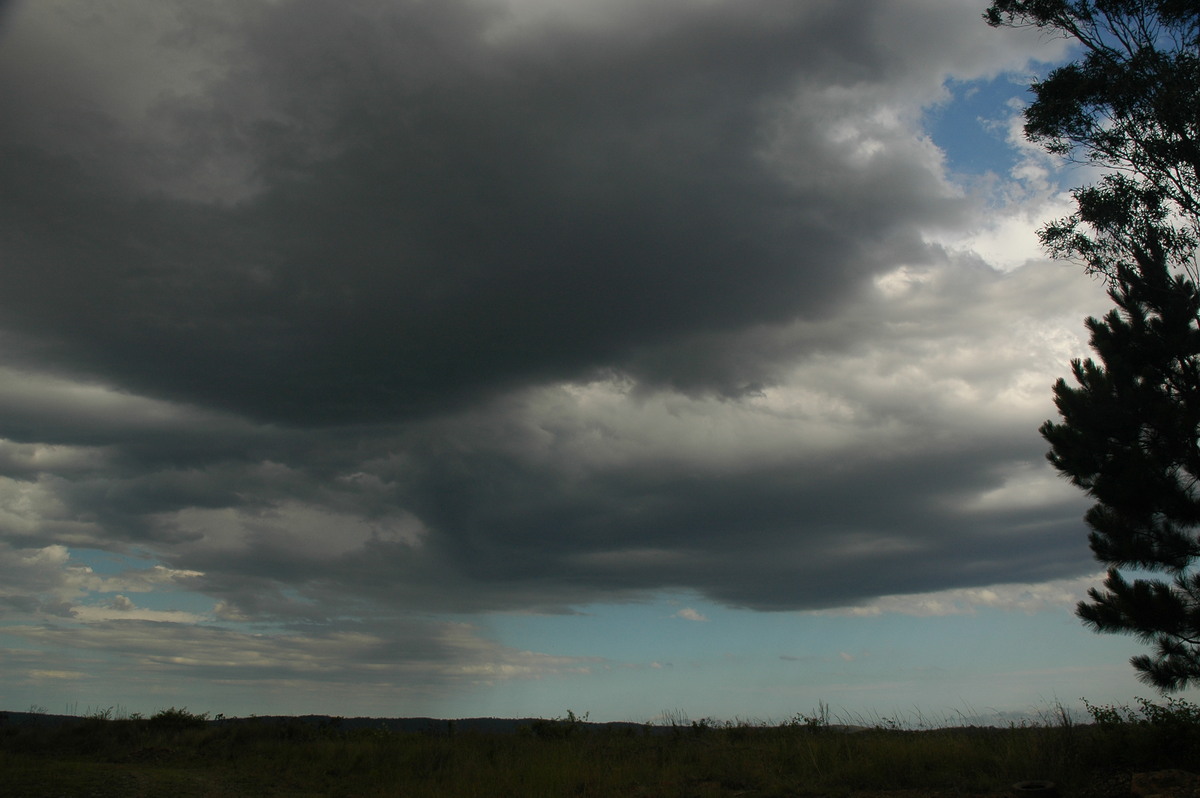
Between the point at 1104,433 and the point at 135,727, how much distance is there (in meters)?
30.3

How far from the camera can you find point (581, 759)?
19.2 metres

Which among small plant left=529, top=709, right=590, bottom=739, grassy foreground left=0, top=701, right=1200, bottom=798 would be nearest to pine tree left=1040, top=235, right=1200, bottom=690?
grassy foreground left=0, top=701, right=1200, bottom=798

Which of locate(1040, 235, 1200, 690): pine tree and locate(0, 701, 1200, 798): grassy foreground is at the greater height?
locate(1040, 235, 1200, 690): pine tree

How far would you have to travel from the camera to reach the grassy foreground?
46.2 feet

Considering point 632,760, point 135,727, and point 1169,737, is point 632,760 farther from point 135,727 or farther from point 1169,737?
point 135,727

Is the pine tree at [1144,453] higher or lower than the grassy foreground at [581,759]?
higher

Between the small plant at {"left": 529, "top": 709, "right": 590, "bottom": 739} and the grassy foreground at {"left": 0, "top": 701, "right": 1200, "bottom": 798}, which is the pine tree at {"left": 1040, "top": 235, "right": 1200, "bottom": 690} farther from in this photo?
the small plant at {"left": 529, "top": 709, "right": 590, "bottom": 739}

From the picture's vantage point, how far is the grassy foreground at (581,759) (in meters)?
14.1

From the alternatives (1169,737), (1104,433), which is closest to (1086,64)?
(1104,433)

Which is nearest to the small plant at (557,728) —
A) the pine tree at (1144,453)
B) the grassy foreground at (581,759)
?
the grassy foreground at (581,759)

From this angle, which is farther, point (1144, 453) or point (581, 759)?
point (581, 759)

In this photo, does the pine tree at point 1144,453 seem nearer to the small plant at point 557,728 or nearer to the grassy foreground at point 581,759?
Result: the grassy foreground at point 581,759

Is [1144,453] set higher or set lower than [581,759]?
higher

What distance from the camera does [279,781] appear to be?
18750mm
